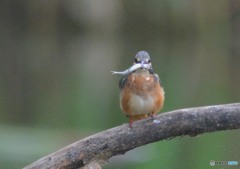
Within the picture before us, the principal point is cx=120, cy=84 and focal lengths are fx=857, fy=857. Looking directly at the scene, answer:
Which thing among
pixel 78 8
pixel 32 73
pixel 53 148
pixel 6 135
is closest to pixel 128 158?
pixel 53 148

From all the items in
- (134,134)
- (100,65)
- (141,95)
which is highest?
(100,65)

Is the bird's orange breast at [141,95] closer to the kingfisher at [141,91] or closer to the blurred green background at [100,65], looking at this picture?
the kingfisher at [141,91]

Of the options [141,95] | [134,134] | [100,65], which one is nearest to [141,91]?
[141,95]

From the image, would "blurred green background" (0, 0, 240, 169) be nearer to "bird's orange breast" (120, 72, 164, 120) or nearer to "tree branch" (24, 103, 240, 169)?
"bird's orange breast" (120, 72, 164, 120)

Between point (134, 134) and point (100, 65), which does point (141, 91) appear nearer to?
point (134, 134)

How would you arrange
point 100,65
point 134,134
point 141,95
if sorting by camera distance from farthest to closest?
1. point 100,65
2. point 141,95
3. point 134,134

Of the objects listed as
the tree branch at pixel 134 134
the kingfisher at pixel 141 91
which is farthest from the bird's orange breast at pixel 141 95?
the tree branch at pixel 134 134
